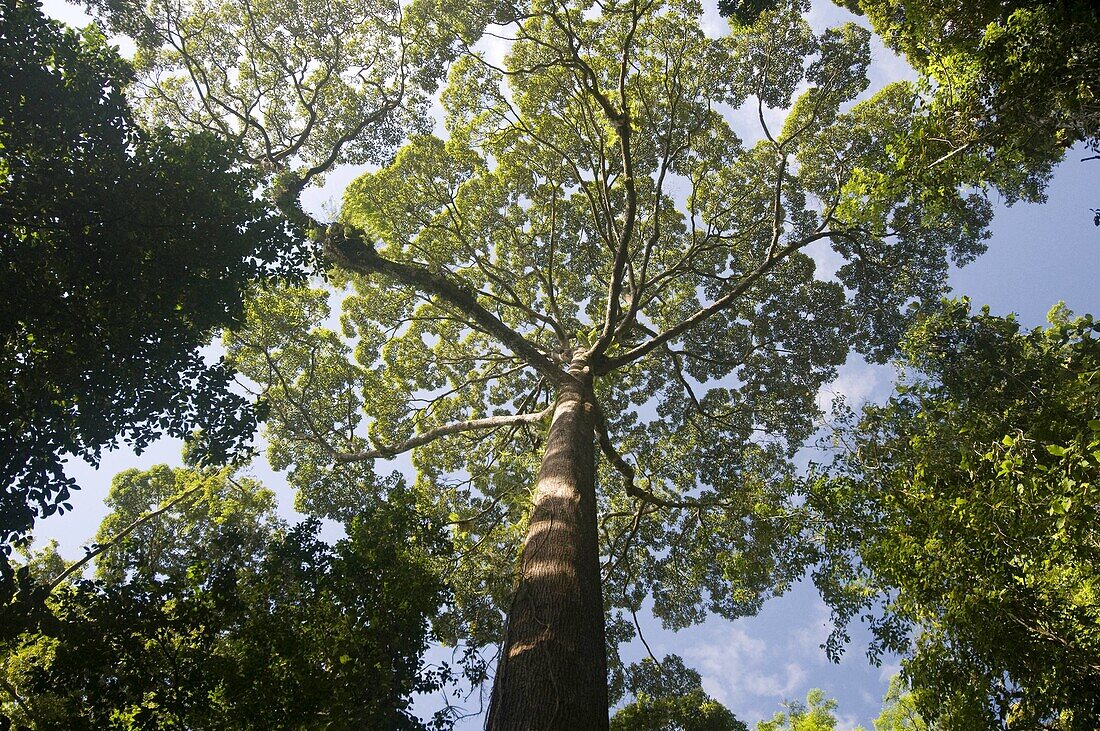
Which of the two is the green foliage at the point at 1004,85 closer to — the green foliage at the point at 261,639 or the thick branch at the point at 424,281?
the green foliage at the point at 261,639

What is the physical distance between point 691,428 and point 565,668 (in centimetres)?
922

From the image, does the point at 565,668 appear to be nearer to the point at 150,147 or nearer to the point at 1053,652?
the point at 1053,652

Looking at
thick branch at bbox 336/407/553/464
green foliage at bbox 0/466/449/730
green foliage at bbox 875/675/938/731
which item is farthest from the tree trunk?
green foliage at bbox 875/675/938/731

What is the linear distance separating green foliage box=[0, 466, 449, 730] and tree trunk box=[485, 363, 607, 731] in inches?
32.0

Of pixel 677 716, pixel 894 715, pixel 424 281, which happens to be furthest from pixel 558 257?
pixel 894 715

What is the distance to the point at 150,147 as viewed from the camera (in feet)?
15.8

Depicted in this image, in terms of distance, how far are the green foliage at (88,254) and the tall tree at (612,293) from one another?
13.1 feet

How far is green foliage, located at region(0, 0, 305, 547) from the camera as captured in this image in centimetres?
428

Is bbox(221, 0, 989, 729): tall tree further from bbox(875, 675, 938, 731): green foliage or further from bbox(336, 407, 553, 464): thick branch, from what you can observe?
bbox(875, 675, 938, 731): green foliage

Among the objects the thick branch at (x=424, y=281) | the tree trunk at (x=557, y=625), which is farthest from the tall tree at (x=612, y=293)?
the tree trunk at (x=557, y=625)

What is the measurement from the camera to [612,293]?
26.3 feet

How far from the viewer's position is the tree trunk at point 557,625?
3.21 meters

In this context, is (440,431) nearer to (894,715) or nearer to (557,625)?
(557,625)

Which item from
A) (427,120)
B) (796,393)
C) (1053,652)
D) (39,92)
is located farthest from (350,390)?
(1053,652)
